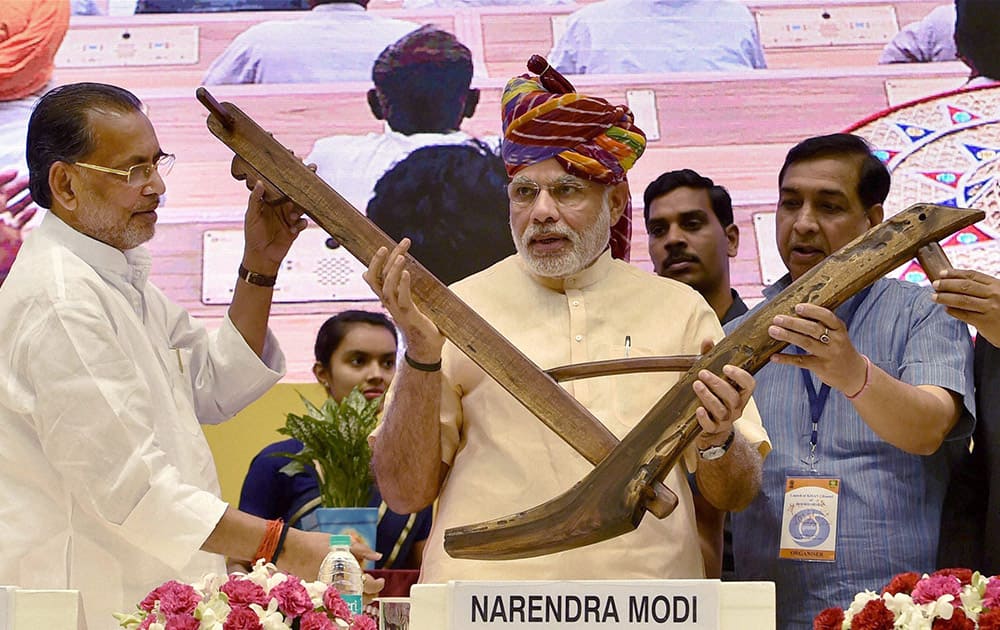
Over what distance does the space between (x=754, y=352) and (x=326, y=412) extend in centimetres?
110

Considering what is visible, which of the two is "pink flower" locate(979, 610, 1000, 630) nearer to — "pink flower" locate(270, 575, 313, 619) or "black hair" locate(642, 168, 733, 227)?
"pink flower" locate(270, 575, 313, 619)

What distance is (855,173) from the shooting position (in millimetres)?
2955

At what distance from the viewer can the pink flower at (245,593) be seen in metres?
2.00

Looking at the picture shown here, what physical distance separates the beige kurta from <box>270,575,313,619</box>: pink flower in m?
0.45

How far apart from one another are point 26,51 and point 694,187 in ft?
7.30

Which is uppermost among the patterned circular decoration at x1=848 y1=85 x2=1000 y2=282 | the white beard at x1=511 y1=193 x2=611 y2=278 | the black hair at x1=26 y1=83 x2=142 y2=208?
the patterned circular decoration at x1=848 y1=85 x2=1000 y2=282

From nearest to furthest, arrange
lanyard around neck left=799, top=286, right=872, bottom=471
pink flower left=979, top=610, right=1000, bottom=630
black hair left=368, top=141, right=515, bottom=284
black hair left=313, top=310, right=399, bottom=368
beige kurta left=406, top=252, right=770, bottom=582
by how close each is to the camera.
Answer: pink flower left=979, top=610, right=1000, bottom=630
beige kurta left=406, top=252, right=770, bottom=582
lanyard around neck left=799, top=286, right=872, bottom=471
black hair left=313, top=310, right=399, bottom=368
black hair left=368, top=141, right=515, bottom=284

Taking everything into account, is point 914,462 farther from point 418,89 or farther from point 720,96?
point 418,89

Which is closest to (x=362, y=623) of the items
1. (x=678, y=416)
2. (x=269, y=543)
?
(x=269, y=543)

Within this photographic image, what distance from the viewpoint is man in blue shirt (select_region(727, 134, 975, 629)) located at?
2.51m

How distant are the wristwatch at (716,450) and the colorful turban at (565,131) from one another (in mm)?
594

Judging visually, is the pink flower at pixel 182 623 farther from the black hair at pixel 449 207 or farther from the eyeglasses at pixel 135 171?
the black hair at pixel 449 207

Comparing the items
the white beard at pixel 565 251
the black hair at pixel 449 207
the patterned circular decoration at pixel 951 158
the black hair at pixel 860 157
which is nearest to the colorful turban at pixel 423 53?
the black hair at pixel 449 207

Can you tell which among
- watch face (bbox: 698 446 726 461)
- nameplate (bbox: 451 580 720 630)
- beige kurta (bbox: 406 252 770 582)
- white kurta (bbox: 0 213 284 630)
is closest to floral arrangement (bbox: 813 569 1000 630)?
nameplate (bbox: 451 580 720 630)
